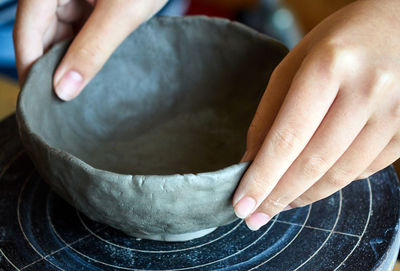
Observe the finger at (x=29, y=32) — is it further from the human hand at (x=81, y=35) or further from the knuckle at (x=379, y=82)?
the knuckle at (x=379, y=82)

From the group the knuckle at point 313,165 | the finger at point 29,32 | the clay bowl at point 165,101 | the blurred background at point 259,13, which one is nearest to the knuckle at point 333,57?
the knuckle at point 313,165

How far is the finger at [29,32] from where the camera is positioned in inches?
33.7

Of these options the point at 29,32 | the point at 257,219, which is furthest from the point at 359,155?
the point at 29,32

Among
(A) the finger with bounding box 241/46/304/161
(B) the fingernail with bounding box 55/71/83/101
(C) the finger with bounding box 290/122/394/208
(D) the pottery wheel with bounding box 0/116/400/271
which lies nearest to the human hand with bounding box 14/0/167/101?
(B) the fingernail with bounding box 55/71/83/101

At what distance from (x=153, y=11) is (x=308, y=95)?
0.45 m

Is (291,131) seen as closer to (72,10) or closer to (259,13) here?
(72,10)

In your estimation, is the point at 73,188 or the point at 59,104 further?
the point at 59,104

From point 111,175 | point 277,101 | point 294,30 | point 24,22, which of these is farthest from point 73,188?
point 294,30

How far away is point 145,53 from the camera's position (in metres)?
1.01

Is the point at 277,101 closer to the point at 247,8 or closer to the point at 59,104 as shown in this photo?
the point at 59,104

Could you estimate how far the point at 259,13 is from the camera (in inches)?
84.8

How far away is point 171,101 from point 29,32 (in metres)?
0.32

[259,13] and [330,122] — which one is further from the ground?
[330,122]

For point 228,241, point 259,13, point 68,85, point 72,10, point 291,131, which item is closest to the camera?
point 291,131
